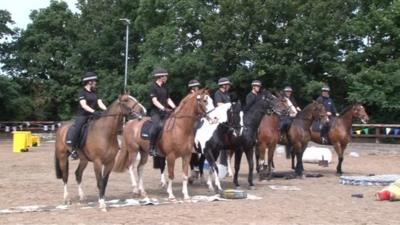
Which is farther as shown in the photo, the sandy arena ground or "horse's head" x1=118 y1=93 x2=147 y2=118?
"horse's head" x1=118 y1=93 x2=147 y2=118

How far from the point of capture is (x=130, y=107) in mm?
11922

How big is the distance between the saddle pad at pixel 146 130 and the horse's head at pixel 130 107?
1558 millimetres

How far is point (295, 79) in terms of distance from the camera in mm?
37250

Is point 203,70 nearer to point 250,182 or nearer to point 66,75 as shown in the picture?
point 66,75

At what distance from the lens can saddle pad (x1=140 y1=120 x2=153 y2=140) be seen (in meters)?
13.5

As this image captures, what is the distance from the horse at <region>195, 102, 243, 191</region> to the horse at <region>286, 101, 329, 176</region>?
3667 millimetres

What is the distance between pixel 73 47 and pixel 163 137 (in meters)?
46.9

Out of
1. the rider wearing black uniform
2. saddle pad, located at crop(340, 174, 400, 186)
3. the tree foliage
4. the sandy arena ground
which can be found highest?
the tree foliage

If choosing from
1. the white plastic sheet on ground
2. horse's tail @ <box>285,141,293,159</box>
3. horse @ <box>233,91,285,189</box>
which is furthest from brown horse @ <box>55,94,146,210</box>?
the white plastic sheet on ground

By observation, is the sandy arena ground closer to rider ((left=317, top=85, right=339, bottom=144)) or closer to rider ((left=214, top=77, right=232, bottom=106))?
rider ((left=317, top=85, right=339, bottom=144))

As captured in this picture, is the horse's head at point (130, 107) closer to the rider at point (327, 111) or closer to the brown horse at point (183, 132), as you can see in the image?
the brown horse at point (183, 132)

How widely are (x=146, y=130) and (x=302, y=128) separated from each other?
651 cm

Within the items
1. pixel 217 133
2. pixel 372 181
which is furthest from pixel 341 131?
pixel 217 133

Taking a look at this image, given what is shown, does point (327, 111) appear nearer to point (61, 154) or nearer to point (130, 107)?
point (130, 107)
